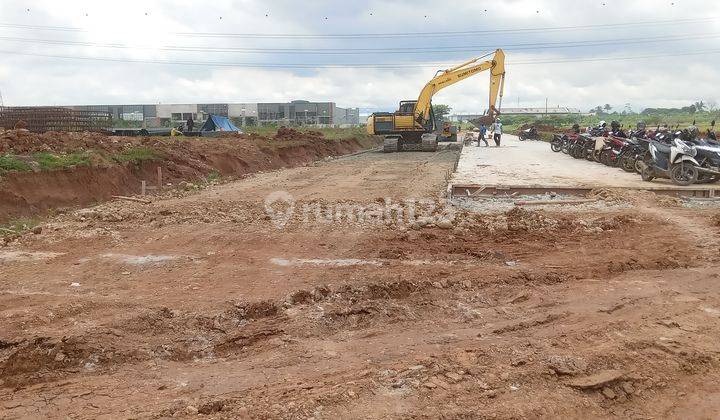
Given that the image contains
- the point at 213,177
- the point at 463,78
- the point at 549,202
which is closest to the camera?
the point at 549,202

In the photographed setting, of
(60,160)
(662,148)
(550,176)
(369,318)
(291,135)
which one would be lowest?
(369,318)

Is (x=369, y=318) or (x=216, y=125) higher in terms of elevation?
(x=216, y=125)

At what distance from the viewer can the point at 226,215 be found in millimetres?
9906

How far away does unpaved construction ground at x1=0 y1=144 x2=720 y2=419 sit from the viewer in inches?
135

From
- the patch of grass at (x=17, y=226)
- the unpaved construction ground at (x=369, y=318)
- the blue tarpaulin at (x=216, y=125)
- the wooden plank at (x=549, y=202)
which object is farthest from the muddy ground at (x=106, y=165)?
the wooden plank at (x=549, y=202)

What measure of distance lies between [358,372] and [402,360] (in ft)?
1.15

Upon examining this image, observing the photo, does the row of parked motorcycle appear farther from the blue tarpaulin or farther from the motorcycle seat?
the blue tarpaulin

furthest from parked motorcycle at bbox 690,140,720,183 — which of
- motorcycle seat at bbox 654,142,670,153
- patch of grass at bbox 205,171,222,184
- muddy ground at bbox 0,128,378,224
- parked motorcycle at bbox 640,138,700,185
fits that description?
muddy ground at bbox 0,128,378,224

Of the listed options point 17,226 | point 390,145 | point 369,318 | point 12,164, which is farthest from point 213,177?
point 369,318

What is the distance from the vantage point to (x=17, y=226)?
9.73 metres

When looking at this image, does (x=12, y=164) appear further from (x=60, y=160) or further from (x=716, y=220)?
(x=716, y=220)

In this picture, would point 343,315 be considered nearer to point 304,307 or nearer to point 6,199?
point 304,307

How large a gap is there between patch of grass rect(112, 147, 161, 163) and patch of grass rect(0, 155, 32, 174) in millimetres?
3051

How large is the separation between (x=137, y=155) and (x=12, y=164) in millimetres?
4511
